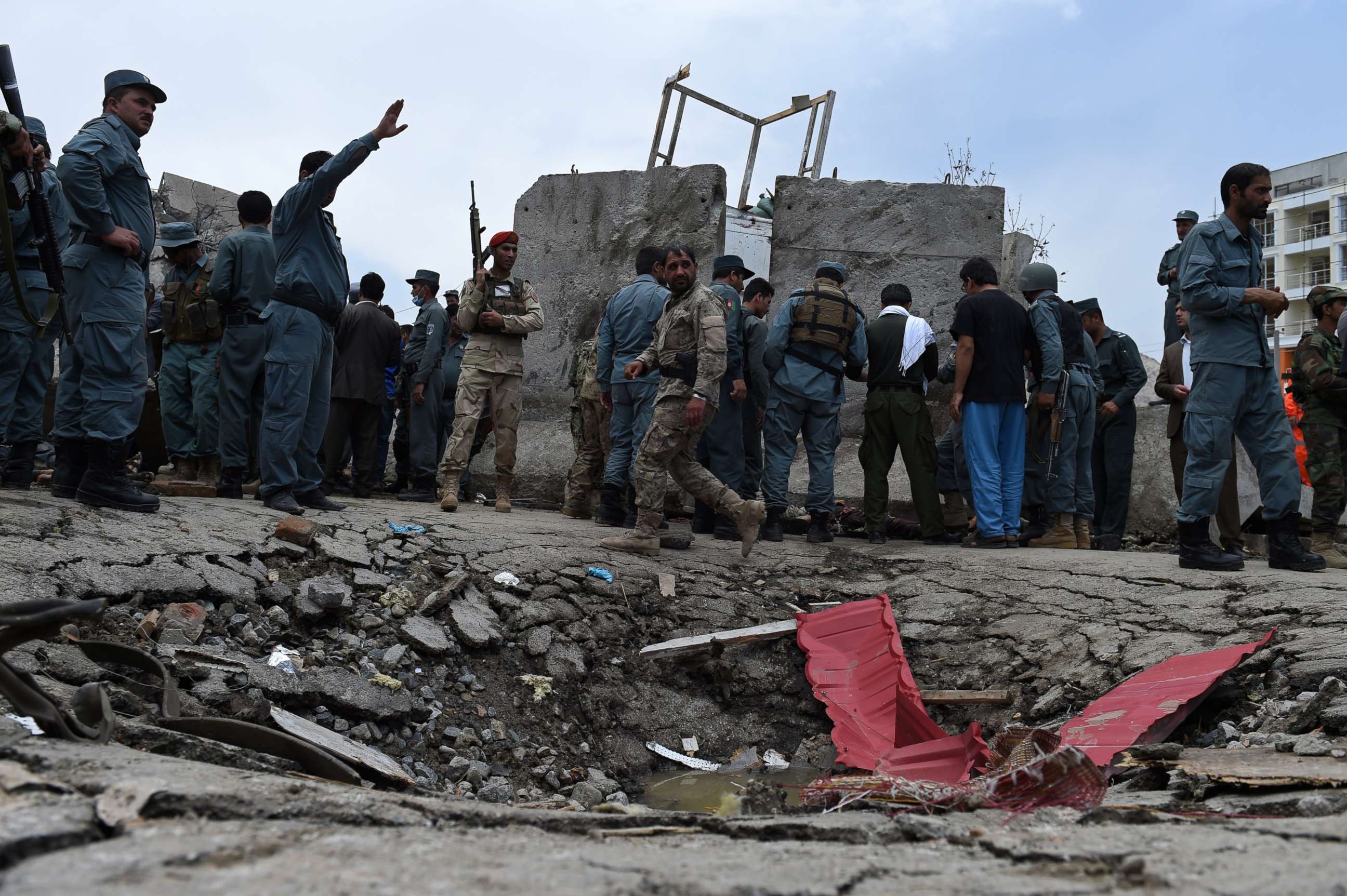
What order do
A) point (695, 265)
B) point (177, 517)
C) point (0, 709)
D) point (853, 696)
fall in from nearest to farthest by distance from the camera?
point (0, 709), point (853, 696), point (177, 517), point (695, 265)

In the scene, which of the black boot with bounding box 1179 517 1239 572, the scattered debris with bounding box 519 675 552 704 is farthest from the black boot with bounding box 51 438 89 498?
the black boot with bounding box 1179 517 1239 572

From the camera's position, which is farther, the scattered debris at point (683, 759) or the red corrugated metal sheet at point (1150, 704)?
the scattered debris at point (683, 759)

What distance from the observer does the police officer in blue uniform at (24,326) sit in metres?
4.43

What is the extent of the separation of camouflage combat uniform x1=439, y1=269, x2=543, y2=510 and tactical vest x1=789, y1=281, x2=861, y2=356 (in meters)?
1.58

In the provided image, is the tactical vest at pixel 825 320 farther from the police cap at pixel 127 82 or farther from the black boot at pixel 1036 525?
the police cap at pixel 127 82

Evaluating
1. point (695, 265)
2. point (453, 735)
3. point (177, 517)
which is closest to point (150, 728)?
point (453, 735)

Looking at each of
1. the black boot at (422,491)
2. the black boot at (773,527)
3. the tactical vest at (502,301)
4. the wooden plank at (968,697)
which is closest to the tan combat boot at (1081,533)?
the black boot at (773,527)

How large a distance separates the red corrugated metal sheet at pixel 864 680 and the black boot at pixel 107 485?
2.71m

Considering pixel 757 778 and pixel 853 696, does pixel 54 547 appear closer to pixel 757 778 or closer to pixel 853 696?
pixel 757 778

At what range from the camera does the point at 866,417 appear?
635 centimetres

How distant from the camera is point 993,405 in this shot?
583cm

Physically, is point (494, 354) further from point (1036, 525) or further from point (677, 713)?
point (1036, 525)

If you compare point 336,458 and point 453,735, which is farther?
point 336,458

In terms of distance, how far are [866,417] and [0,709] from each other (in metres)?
4.93
